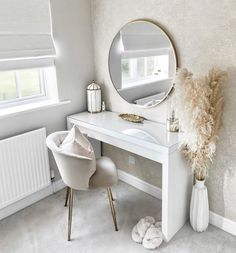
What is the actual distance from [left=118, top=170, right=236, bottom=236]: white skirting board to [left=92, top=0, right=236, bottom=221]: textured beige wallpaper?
0.06m

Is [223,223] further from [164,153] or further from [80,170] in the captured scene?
[80,170]

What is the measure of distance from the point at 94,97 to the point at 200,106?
4.34 ft

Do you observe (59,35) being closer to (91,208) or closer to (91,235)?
(91,208)

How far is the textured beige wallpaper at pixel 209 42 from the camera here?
6.00ft

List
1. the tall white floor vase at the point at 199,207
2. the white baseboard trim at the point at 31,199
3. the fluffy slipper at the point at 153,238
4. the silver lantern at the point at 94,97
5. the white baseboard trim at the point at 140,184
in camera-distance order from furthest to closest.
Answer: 1. the silver lantern at the point at 94,97
2. the white baseboard trim at the point at 140,184
3. the white baseboard trim at the point at 31,199
4. the tall white floor vase at the point at 199,207
5. the fluffy slipper at the point at 153,238

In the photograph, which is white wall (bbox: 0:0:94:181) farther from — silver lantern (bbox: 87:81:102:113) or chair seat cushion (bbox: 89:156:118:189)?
chair seat cushion (bbox: 89:156:118:189)

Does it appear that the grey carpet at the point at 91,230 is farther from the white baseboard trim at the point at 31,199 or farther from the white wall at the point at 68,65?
the white wall at the point at 68,65

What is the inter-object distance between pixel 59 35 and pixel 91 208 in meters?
1.74

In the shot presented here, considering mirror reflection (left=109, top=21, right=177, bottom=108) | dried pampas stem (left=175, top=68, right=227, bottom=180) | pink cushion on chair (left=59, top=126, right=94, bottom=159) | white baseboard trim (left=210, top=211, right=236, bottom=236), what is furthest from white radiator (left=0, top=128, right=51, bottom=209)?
white baseboard trim (left=210, top=211, right=236, bottom=236)

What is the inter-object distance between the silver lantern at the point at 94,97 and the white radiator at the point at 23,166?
0.59 meters

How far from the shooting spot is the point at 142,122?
2.42 meters

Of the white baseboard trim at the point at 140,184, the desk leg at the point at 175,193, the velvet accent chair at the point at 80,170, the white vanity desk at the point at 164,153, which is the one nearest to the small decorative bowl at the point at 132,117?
the white vanity desk at the point at 164,153

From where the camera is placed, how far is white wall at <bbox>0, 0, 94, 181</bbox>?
2.43 meters

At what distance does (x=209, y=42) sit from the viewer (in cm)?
191
